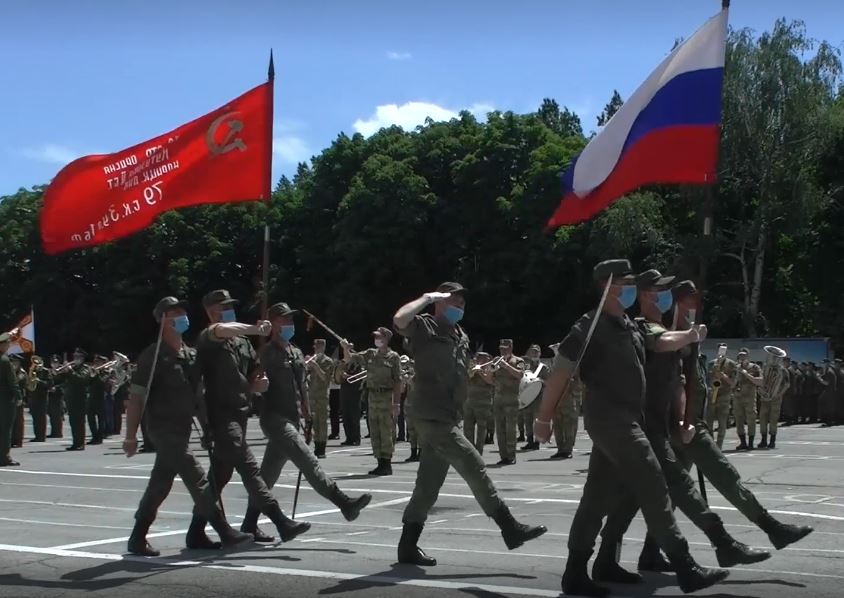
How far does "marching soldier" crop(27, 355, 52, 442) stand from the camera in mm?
28641

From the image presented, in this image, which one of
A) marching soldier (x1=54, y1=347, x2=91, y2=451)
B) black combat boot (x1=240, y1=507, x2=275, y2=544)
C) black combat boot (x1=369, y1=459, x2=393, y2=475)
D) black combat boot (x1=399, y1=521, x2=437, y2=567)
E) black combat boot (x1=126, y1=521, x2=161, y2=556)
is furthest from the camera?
marching soldier (x1=54, y1=347, x2=91, y2=451)

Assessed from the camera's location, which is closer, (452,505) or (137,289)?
(452,505)

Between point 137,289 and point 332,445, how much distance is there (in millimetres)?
36331

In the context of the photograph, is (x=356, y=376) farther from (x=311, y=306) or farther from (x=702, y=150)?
(x=311, y=306)

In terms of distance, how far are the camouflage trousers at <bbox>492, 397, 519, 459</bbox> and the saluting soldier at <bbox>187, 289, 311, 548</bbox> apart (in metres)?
10.3

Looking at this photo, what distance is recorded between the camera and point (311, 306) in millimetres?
54438

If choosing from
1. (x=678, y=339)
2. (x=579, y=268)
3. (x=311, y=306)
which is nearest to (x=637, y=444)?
(x=678, y=339)

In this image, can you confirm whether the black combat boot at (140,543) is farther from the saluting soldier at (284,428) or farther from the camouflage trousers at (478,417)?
the camouflage trousers at (478,417)

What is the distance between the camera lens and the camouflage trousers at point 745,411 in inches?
901

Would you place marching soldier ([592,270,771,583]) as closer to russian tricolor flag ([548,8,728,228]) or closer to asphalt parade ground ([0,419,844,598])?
asphalt parade ground ([0,419,844,598])

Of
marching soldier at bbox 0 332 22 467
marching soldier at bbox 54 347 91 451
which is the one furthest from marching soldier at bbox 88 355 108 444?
marching soldier at bbox 0 332 22 467

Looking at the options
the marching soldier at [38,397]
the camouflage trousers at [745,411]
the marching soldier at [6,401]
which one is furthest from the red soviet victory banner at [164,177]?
the marching soldier at [38,397]

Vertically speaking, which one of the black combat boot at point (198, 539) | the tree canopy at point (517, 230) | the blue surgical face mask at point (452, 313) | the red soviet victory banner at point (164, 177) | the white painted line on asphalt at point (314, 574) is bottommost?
the white painted line on asphalt at point (314, 574)

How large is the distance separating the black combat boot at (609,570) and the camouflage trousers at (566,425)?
42.9ft
